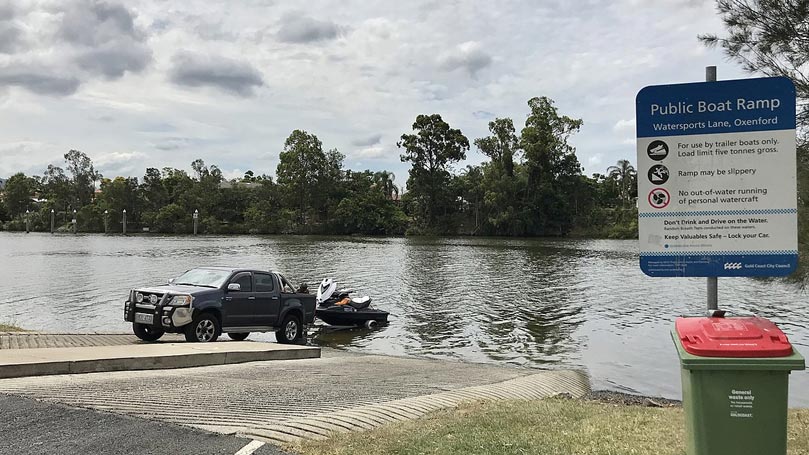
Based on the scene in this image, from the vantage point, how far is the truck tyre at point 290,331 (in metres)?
16.6

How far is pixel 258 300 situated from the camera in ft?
51.7

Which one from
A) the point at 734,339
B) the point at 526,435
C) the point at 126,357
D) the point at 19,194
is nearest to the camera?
the point at 734,339

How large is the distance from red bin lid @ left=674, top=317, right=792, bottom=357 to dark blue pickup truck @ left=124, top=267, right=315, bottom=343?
38.5ft

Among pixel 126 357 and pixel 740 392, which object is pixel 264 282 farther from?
pixel 740 392

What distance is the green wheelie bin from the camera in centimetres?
368

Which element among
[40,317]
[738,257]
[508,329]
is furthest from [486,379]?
[40,317]

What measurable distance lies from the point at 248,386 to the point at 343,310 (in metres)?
12.8

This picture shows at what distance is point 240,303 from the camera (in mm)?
15320

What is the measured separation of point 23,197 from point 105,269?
129637 mm

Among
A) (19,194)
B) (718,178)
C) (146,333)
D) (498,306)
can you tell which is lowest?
(498,306)

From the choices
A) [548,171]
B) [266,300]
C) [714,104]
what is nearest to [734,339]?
[714,104]

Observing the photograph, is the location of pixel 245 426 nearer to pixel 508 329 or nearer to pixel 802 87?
pixel 802 87

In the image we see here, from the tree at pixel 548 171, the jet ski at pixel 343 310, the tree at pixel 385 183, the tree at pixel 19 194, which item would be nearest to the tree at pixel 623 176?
the tree at pixel 548 171

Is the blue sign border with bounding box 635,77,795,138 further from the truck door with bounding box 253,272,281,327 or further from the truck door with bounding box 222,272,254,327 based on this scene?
the truck door with bounding box 253,272,281,327
